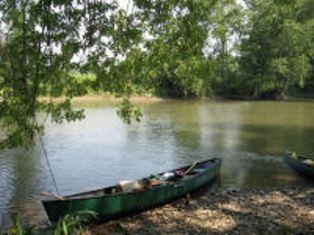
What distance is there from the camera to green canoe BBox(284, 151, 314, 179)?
21453 mm

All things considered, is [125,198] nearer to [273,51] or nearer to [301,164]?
[301,164]

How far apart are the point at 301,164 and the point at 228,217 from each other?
7714 mm

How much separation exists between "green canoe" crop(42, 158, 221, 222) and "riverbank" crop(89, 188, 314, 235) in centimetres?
30

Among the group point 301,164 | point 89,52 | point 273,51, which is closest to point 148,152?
point 301,164

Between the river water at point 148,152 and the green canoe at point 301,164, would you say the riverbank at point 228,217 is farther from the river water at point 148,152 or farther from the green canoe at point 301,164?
the green canoe at point 301,164

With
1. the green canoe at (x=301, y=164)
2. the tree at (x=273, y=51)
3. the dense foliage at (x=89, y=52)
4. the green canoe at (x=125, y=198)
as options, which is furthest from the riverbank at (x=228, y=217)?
the tree at (x=273, y=51)

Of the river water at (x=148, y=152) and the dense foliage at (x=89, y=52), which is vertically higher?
the dense foliage at (x=89, y=52)

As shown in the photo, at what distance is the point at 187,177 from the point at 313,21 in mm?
55785

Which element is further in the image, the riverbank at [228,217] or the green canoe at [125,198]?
the riverbank at [228,217]

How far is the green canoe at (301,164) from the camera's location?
21453 millimetres

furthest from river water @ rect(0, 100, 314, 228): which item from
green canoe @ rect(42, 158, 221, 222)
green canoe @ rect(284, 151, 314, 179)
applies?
green canoe @ rect(42, 158, 221, 222)

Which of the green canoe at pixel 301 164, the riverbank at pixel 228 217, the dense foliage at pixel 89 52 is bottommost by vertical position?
the riverbank at pixel 228 217

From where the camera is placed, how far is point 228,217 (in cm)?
1541

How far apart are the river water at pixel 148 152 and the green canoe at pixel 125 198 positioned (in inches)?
86.4
